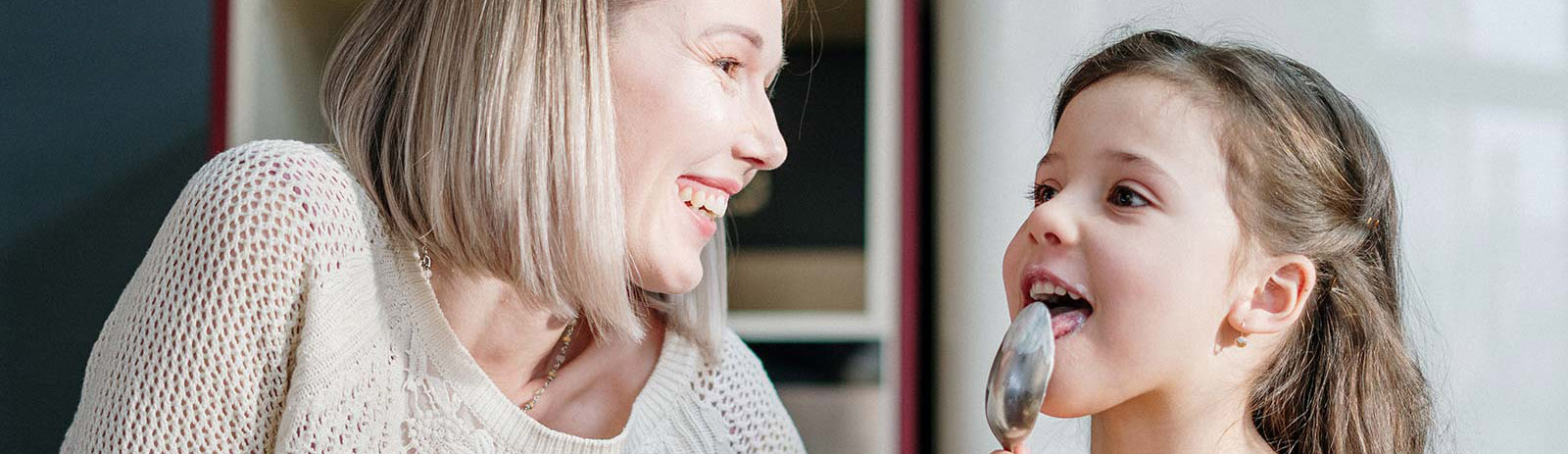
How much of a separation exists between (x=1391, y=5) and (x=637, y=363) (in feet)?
2.57

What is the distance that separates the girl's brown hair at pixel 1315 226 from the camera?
0.79 m

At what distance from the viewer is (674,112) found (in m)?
0.94

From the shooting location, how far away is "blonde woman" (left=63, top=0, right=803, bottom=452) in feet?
2.71

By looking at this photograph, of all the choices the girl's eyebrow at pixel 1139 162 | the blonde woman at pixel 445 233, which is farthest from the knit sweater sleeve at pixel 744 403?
the girl's eyebrow at pixel 1139 162

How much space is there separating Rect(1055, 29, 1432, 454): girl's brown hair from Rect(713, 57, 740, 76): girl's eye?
261mm

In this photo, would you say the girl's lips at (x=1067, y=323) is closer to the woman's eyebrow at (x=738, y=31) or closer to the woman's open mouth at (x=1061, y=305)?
the woman's open mouth at (x=1061, y=305)

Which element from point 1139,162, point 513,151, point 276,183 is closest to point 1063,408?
point 1139,162

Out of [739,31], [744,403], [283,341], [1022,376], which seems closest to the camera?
[1022,376]

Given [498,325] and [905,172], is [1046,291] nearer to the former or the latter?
[498,325]

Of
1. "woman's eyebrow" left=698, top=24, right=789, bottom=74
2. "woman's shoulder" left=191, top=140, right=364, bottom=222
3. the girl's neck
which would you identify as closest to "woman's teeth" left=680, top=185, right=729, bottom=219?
"woman's eyebrow" left=698, top=24, right=789, bottom=74

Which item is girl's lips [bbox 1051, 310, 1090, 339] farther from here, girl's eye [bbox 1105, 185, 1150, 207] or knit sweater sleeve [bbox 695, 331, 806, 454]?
knit sweater sleeve [bbox 695, 331, 806, 454]

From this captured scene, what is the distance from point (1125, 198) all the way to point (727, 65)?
0.34 meters

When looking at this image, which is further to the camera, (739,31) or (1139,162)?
(739,31)

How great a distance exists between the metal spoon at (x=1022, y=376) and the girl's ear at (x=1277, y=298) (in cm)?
13
